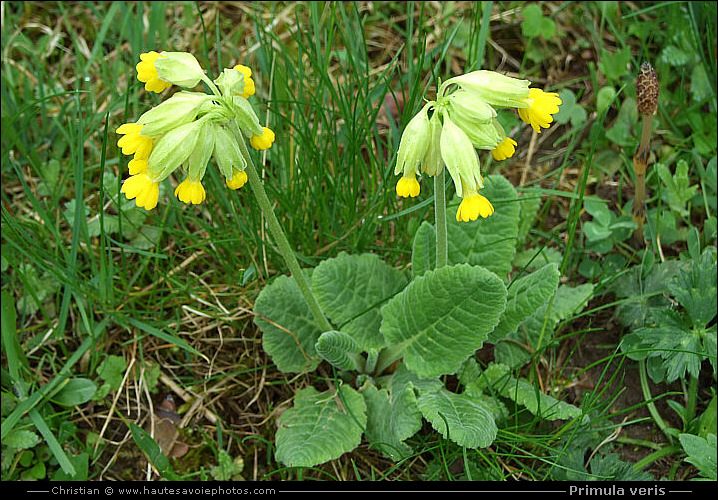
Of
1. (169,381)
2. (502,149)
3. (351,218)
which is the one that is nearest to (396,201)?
(351,218)

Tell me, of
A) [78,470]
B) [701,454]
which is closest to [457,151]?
[701,454]

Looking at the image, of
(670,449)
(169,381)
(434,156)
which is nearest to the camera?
(434,156)

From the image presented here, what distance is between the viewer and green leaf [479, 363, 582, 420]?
275cm

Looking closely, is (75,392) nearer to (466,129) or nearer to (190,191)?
(190,191)

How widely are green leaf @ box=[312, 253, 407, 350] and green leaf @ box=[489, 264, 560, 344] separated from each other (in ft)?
1.57

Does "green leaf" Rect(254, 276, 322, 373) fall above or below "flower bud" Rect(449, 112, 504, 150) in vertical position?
below

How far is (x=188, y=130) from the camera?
2.01 metres

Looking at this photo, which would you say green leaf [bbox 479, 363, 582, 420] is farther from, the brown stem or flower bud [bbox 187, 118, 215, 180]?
flower bud [bbox 187, 118, 215, 180]

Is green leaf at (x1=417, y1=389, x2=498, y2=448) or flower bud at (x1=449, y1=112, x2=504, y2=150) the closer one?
flower bud at (x1=449, y1=112, x2=504, y2=150)

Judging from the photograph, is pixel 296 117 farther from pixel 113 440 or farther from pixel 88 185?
pixel 113 440

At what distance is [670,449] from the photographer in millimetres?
2941

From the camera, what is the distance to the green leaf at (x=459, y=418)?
8.21 feet

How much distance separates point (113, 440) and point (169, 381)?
0.32m

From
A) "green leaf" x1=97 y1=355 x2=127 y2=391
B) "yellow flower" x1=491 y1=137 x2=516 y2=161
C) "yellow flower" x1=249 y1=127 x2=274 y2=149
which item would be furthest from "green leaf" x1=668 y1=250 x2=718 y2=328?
"green leaf" x1=97 y1=355 x2=127 y2=391
